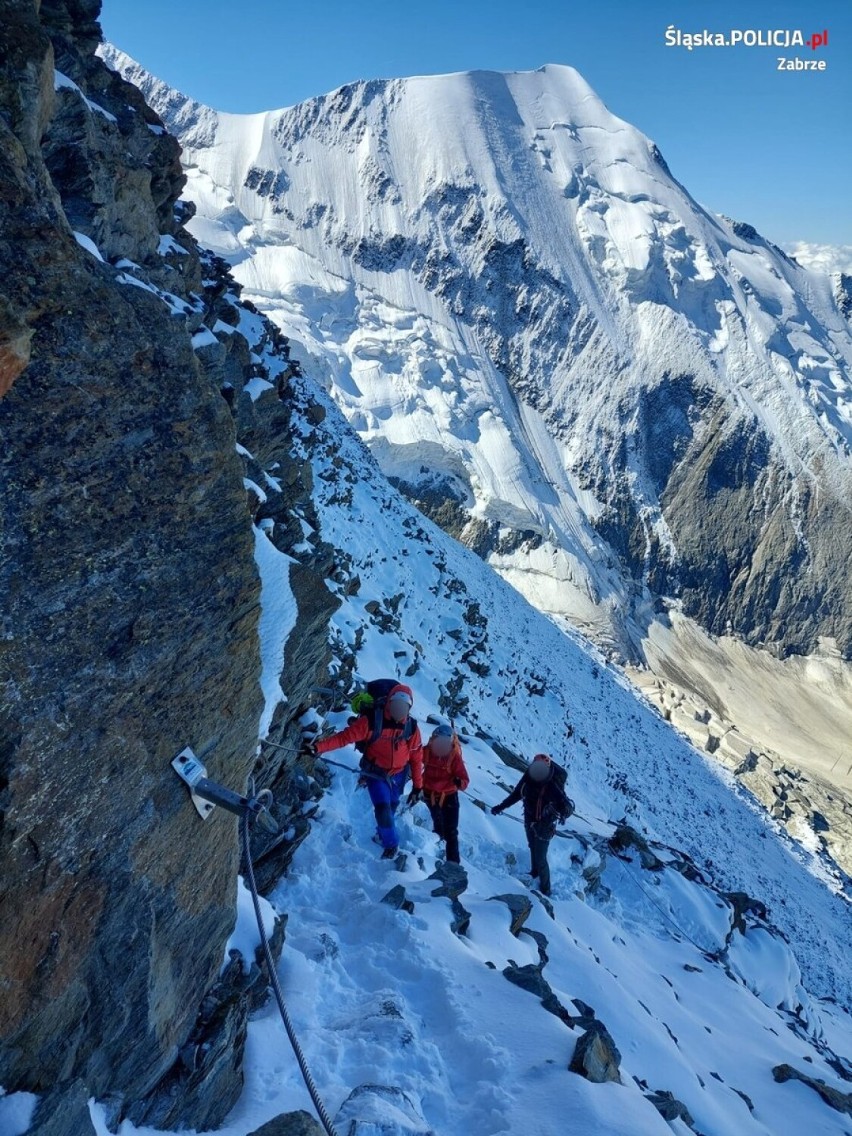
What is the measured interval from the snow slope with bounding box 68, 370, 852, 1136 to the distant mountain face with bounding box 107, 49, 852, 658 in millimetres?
55626

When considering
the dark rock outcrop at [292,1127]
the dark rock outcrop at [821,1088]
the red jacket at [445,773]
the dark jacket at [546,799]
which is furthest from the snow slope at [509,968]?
the dark jacket at [546,799]

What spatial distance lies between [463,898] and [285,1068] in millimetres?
3261

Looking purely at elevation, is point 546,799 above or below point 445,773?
above

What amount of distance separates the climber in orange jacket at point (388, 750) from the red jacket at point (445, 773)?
57 cm

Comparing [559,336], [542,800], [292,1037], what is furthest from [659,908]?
[559,336]

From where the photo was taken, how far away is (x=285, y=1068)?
4.60 metres

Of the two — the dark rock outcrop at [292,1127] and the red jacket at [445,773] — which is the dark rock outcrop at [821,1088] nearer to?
the red jacket at [445,773]

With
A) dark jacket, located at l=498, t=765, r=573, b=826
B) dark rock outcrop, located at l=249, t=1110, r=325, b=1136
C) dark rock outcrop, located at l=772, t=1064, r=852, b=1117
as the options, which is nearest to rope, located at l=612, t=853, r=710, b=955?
dark rock outcrop, located at l=772, t=1064, r=852, b=1117

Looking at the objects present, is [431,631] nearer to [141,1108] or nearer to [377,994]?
[377,994]

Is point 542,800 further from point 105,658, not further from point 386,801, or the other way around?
point 105,658

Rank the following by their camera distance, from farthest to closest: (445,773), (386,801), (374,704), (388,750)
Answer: (445,773) < (386,801) < (388,750) < (374,704)

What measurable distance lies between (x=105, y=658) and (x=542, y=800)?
7.09 m

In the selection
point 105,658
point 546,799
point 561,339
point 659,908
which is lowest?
point 659,908

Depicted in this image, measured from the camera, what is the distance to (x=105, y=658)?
3359 millimetres
